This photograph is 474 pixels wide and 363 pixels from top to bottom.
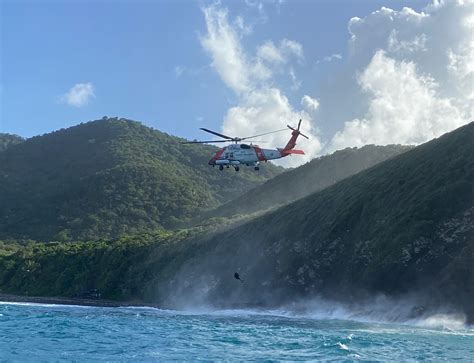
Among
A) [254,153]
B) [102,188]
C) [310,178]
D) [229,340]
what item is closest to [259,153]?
[254,153]

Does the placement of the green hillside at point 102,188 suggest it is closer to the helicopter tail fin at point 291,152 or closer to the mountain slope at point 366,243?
the mountain slope at point 366,243

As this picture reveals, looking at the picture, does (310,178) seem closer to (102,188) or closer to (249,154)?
(102,188)

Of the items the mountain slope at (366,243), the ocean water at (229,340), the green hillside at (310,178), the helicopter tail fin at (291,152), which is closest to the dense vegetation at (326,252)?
the mountain slope at (366,243)

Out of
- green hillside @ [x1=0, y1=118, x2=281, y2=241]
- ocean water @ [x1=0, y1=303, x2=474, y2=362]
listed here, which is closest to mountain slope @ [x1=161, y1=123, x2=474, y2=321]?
ocean water @ [x1=0, y1=303, x2=474, y2=362]

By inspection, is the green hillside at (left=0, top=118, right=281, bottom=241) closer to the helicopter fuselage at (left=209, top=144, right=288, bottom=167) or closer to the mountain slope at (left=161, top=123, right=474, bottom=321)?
the mountain slope at (left=161, top=123, right=474, bottom=321)

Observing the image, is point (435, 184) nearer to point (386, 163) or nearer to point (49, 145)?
point (386, 163)

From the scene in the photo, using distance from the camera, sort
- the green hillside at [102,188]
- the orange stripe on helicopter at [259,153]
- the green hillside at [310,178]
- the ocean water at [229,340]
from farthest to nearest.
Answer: the green hillside at [102,188] < the green hillside at [310,178] < the orange stripe on helicopter at [259,153] < the ocean water at [229,340]

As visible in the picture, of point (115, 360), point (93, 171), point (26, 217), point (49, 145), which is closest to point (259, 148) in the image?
point (115, 360)
